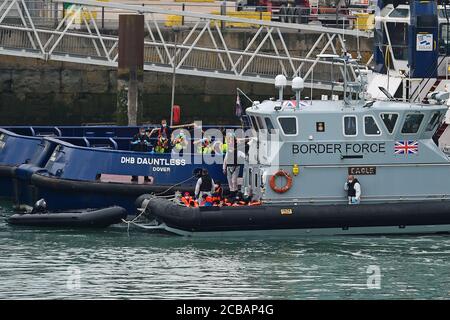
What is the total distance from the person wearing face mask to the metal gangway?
8331 millimetres

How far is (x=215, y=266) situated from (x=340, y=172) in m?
3.66

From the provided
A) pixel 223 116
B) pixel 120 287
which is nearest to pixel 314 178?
pixel 120 287

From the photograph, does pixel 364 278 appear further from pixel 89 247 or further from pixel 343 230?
pixel 89 247

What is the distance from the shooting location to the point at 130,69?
35.6m

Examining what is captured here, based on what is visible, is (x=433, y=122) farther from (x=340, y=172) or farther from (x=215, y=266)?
(x=215, y=266)

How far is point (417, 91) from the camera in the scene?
3334 centimetres

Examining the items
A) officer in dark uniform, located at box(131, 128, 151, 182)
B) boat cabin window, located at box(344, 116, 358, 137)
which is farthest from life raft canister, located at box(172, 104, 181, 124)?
boat cabin window, located at box(344, 116, 358, 137)

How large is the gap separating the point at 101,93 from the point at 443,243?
46.0 ft

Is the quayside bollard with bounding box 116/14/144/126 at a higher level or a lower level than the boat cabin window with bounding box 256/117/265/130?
higher

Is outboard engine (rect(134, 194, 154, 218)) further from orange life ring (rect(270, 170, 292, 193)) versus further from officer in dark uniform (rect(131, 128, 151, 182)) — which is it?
officer in dark uniform (rect(131, 128, 151, 182))

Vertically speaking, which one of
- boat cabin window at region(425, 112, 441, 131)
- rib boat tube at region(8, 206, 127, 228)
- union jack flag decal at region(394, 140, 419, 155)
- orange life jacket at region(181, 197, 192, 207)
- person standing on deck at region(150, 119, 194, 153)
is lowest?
rib boat tube at region(8, 206, 127, 228)

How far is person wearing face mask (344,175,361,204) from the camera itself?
92.8 ft

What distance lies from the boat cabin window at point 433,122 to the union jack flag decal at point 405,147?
17.0 inches

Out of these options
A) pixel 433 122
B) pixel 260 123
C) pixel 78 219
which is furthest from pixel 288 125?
pixel 78 219
